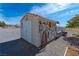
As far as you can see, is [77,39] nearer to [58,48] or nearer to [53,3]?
[58,48]

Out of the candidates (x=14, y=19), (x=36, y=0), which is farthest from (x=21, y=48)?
(x=36, y=0)

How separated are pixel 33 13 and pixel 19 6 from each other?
5.4 inches

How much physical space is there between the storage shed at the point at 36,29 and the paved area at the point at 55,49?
0.06 metres

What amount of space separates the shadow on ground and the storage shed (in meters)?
0.04

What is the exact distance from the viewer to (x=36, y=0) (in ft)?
8.52

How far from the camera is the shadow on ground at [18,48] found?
260 centimetres

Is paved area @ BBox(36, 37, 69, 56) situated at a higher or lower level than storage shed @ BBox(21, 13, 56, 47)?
lower

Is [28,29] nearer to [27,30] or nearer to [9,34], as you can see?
[27,30]

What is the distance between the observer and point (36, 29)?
8.61 feet

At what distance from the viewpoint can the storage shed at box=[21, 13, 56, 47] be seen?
2.60 metres

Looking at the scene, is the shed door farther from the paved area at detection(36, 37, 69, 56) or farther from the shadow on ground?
the paved area at detection(36, 37, 69, 56)

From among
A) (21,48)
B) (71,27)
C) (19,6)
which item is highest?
(19,6)

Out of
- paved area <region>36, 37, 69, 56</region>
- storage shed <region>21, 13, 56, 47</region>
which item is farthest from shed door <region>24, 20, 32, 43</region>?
paved area <region>36, 37, 69, 56</region>

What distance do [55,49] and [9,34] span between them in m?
0.42
